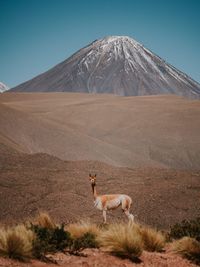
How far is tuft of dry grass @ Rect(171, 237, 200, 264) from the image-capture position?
9892mm

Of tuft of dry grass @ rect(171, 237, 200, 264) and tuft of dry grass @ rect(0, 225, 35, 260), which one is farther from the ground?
tuft of dry grass @ rect(0, 225, 35, 260)

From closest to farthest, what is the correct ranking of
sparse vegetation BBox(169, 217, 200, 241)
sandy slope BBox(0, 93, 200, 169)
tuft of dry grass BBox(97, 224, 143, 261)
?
tuft of dry grass BBox(97, 224, 143, 261) < sparse vegetation BBox(169, 217, 200, 241) < sandy slope BBox(0, 93, 200, 169)

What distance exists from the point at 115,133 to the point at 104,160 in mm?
14749

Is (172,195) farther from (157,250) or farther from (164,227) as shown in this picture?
(157,250)

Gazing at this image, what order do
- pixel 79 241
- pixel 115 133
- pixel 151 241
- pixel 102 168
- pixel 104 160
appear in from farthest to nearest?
pixel 115 133
pixel 104 160
pixel 102 168
pixel 151 241
pixel 79 241

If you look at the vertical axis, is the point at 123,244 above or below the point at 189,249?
above

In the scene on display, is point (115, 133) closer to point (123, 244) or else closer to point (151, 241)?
point (151, 241)

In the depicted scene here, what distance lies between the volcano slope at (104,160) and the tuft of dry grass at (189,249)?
7146 mm

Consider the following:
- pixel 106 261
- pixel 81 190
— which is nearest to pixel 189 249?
pixel 106 261

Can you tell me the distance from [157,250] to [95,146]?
3158 cm

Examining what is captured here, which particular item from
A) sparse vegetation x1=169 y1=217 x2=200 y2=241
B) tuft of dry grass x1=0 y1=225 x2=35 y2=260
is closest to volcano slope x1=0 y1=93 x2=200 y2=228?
sparse vegetation x1=169 y1=217 x2=200 y2=241

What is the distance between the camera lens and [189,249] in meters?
9.95

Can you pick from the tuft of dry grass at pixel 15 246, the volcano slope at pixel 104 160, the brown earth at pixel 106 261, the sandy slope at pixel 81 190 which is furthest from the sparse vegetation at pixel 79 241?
the volcano slope at pixel 104 160

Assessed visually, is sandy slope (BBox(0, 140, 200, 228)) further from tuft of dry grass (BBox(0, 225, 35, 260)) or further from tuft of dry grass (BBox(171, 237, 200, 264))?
tuft of dry grass (BBox(0, 225, 35, 260))
